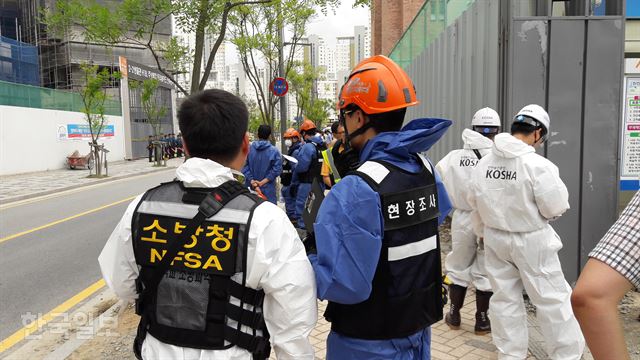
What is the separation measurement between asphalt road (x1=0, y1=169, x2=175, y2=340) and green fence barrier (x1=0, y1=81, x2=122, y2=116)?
35.2ft

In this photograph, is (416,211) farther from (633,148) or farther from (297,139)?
→ (297,139)

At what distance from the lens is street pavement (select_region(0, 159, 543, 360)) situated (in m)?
4.54

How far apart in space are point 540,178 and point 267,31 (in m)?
19.4

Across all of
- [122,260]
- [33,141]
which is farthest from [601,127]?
[33,141]

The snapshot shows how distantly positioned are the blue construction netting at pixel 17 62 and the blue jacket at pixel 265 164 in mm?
28446

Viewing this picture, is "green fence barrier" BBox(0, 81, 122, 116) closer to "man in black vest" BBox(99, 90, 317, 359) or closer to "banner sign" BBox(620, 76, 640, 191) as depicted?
"banner sign" BBox(620, 76, 640, 191)

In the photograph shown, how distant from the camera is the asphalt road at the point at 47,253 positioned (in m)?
6.07

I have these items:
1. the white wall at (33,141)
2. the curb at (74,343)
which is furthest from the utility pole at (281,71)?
the white wall at (33,141)

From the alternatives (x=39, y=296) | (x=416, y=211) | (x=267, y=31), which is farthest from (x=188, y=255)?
(x=267, y=31)

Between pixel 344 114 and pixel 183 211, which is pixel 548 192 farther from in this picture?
pixel 183 211

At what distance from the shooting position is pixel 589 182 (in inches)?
209

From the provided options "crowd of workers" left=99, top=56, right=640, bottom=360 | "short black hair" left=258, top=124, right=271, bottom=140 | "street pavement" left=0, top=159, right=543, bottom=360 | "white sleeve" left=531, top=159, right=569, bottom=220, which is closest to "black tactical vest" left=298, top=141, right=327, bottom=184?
"short black hair" left=258, top=124, right=271, bottom=140

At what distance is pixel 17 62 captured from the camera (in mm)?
31281

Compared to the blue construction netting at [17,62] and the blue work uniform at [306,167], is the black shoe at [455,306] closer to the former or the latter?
the blue work uniform at [306,167]
